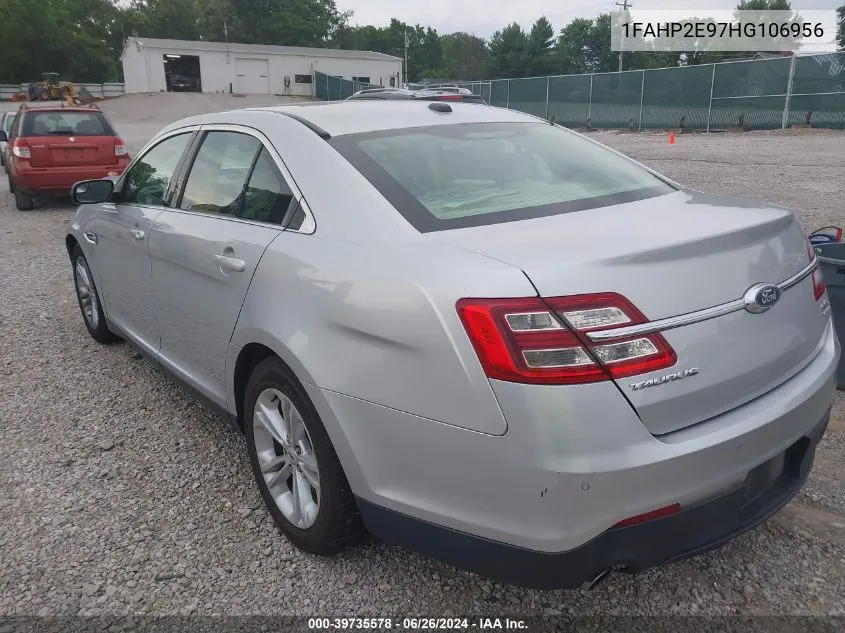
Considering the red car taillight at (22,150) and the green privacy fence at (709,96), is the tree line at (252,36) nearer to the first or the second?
the green privacy fence at (709,96)

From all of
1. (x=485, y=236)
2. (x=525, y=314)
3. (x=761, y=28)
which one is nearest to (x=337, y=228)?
(x=485, y=236)

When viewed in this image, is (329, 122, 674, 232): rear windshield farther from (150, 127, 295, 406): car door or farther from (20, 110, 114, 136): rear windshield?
(20, 110, 114, 136): rear windshield

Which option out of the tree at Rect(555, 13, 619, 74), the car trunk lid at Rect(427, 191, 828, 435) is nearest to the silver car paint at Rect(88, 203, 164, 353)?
the car trunk lid at Rect(427, 191, 828, 435)

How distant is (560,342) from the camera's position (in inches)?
70.4

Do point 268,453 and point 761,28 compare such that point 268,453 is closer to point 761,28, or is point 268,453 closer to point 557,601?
point 557,601

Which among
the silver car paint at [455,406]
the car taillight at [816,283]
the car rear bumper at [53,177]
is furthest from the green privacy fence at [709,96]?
the silver car paint at [455,406]

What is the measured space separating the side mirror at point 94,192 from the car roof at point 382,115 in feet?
5.07

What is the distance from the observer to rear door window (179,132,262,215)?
9.80 feet

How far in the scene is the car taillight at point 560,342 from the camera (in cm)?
179

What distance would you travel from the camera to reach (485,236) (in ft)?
6.98

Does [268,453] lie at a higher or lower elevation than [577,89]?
lower

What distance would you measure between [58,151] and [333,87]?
40.7 m

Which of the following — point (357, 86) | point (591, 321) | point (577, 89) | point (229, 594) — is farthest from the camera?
point (357, 86)

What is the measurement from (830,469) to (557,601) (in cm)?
158
